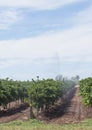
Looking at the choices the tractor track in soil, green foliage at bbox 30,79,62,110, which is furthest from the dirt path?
green foliage at bbox 30,79,62,110

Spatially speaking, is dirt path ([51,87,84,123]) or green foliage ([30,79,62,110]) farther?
green foliage ([30,79,62,110])

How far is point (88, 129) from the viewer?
2184 cm

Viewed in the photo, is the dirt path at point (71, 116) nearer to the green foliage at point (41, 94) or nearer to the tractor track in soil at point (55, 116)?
the tractor track in soil at point (55, 116)

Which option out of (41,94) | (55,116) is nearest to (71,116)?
(55,116)

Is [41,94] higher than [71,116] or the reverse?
higher

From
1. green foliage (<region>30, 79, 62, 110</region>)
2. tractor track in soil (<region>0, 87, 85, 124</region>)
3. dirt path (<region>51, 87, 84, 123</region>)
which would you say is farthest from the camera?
green foliage (<region>30, 79, 62, 110</region>)

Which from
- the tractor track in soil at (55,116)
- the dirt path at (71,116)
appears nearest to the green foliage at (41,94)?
the tractor track in soil at (55,116)

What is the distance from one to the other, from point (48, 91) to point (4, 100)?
5.09 metres

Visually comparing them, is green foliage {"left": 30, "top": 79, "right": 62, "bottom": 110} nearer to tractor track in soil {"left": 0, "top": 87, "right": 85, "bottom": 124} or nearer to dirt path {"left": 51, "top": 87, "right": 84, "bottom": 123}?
tractor track in soil {"left": 0, "top": 87, "right": 85, "bottom": 124}

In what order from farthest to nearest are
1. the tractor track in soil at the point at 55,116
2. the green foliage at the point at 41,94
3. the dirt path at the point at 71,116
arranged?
the green foliage at the point at 41,94, the tractor track in soil at the point at 55,116, the dirt path at the point at 71,116

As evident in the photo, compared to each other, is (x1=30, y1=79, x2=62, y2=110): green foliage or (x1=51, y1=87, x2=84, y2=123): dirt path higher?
(x1=30, y1=79, x2=62, y2=110): green foliage

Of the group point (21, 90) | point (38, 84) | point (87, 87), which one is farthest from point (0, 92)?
point (21, 90)

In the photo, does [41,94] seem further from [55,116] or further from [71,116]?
[71,116]

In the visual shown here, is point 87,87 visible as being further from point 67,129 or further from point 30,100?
point 67,129
